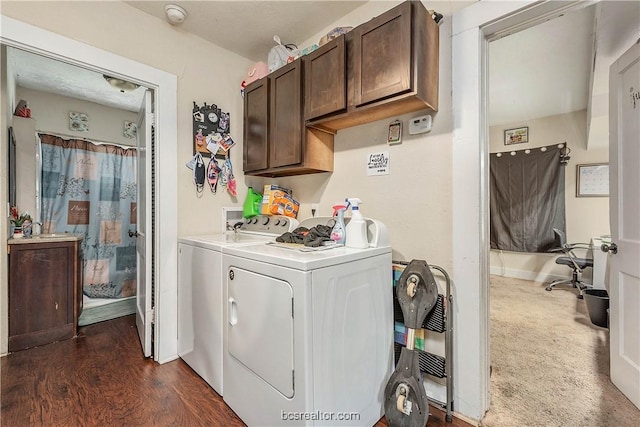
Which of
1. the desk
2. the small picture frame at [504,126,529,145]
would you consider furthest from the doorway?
the small picture frame at [504,126,529,145]

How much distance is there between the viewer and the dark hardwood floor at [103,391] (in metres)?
1.49

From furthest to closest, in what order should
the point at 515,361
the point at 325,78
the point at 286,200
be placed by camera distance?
the point at 286,200
the point at 515,361
the point at 325,78

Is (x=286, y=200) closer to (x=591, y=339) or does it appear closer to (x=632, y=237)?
(x=632, y=237)

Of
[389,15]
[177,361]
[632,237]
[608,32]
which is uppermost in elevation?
[608,32]

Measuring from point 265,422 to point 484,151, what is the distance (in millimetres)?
1774

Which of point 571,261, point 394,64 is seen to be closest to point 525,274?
point 571,261

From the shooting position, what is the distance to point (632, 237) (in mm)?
1589

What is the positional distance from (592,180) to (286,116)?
454cm

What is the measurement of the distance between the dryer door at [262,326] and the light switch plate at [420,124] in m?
1.19

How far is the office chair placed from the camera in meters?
3.72

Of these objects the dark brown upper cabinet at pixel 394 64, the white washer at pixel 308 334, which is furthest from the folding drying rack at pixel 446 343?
the dark brown upper cabinet at pixel 394 64

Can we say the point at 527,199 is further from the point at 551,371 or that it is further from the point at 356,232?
the point at 356,232

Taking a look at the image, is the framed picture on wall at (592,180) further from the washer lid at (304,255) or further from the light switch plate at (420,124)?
the washer lid at (304,255)

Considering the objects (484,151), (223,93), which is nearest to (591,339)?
(484,151)
